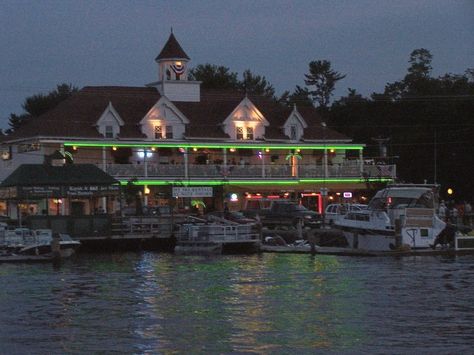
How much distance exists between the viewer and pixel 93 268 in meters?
50.7

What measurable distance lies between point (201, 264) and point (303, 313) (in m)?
19.2

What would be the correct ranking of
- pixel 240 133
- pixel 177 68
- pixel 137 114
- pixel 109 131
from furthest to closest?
1. pixel 177 68
2. pixel 240 133
3. pixel 137 114
4. pixel 109 131

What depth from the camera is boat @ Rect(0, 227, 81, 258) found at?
54625mm

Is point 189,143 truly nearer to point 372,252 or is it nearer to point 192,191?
point 192,191

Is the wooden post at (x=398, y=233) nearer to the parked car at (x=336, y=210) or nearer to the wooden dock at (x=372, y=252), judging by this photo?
the wooden dock at (x=372, y=252)

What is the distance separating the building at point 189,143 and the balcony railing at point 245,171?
81 mm

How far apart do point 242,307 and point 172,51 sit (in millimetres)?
57571

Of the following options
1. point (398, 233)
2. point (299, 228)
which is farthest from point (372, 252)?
point (299, 228)

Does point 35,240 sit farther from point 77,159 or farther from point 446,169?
point 446,169

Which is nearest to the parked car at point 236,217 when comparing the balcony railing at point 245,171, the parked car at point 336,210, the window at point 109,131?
the parked car at point 336,210

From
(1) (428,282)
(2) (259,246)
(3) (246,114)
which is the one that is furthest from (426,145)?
(1) (428,282)

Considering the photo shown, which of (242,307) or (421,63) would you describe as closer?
(242,307)

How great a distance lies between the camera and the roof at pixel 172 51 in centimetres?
8931

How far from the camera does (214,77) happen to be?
404 feet
